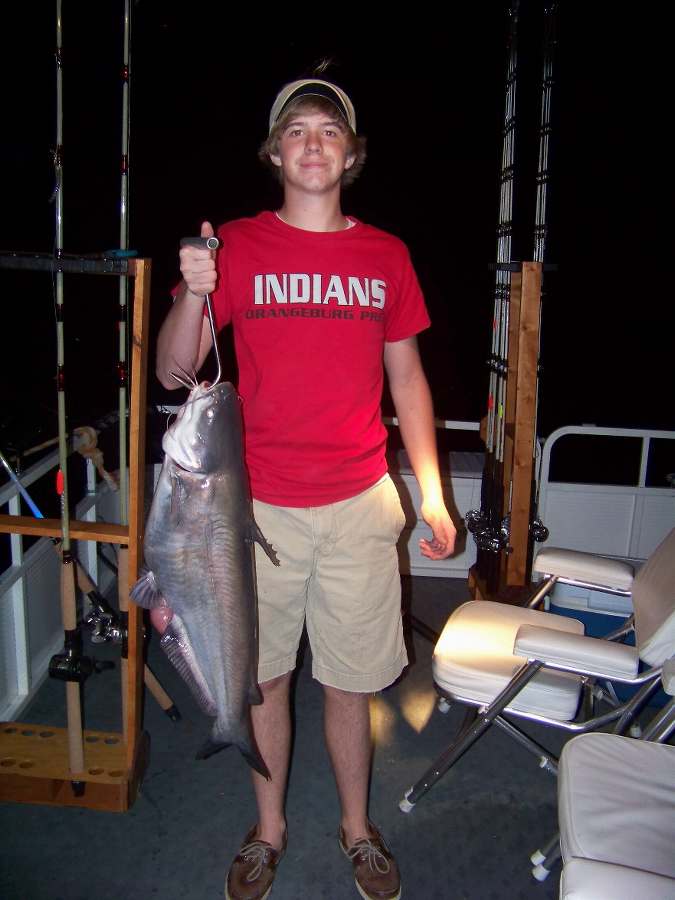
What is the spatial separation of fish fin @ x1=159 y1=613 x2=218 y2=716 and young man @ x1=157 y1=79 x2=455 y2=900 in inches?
8.0

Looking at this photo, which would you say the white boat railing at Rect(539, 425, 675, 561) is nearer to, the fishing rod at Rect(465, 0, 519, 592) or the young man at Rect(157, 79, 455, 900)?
the fishing rod at Rect(465, 0, 519, 592)

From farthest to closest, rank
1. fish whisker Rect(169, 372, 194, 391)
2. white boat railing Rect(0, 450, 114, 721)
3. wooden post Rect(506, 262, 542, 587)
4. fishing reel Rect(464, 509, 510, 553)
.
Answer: fishing reel Rect(464, 509, 510, 553), wooden post Rect(506, 262, 542, 587), white boat railing Rect(0, 450, 114, 721), fish whisker Rect(169, 372, 194, 391)

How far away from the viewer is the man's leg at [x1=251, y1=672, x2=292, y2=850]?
185cm

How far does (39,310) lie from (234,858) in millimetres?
15998

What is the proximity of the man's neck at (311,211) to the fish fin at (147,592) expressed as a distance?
2.93ft

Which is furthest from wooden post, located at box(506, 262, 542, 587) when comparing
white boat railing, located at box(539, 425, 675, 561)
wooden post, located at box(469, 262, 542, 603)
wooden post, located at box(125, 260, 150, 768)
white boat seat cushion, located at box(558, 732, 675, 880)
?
wooden post, located at box(125, 260, 150, 768)

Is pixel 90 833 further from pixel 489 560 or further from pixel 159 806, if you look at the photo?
pixel 489 560

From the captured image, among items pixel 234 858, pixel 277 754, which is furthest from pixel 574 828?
pixel 234 858

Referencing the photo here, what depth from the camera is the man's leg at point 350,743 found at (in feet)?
6.24

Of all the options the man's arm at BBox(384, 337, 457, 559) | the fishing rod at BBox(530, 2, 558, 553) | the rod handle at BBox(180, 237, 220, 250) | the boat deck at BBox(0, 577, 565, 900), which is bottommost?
the boat deck at BBox(0, 577, 565, 900)

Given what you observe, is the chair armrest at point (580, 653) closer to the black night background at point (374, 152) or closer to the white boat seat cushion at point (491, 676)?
the white boat seat cushion at point (491, 676)

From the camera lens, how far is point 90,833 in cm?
211

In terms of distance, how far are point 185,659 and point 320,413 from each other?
25.3 inches

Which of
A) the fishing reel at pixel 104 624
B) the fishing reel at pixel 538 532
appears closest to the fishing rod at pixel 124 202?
the fishing reel at pixel 104 624
